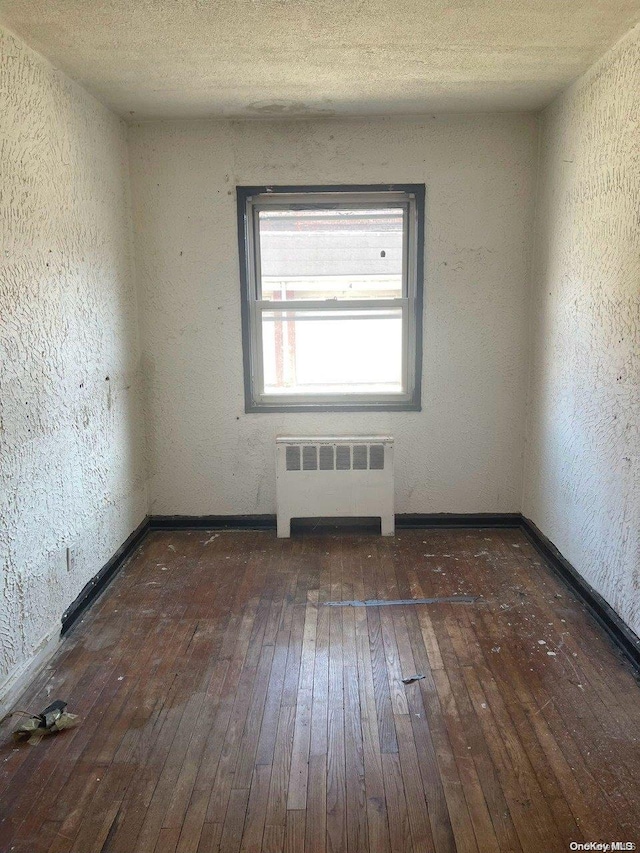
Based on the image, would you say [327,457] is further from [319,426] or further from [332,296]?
[332,296]

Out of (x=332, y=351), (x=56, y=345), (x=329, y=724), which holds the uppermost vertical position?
(x=56, y=345)

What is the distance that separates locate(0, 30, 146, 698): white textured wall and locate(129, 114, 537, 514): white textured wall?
295 mm

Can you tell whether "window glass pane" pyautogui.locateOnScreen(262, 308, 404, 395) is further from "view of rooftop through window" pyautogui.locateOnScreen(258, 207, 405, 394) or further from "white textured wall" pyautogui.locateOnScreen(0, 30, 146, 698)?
"white textured wall" pyautogui.locateOnScreen(0, 30, 146, 698)

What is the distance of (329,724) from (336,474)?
1.81 metres

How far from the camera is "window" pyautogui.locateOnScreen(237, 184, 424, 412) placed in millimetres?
3740

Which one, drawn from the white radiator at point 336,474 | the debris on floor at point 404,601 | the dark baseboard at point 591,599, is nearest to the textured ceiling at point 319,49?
the white radiator at point 336,474

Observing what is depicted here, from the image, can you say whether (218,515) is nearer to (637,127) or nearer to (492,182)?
(492,182)

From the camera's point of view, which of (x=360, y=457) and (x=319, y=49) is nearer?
(x=319, y=49)

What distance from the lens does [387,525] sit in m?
3.86

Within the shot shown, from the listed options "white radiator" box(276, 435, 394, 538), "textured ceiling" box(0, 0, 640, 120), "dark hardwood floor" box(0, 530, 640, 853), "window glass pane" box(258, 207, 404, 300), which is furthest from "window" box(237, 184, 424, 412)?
"dark hardwood floor" box(0, 530, 640, 853)

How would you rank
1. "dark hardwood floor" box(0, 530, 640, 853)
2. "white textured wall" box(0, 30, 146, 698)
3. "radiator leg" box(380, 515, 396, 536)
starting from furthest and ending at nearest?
"radiator leg" box(380, 515, 396, 536) < "white textured wall" box(0, 30, 146, 698) < "dark hardwood floor" box(0, 530, 640, 853)

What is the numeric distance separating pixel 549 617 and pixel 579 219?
1.91 meters

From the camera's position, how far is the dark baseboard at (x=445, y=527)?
2645 millimetres

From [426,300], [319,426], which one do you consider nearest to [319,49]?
[426,300]
